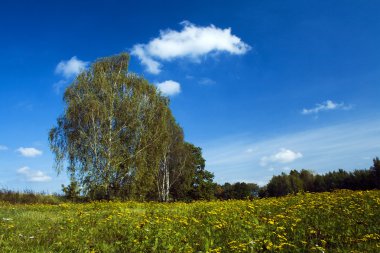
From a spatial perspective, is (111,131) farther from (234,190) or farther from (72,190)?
(234,190)

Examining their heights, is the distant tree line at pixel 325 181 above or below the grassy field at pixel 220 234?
above

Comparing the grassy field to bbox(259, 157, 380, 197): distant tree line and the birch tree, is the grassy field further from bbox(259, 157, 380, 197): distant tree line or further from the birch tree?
bbox(259, 157, 380, 197): distant tree line

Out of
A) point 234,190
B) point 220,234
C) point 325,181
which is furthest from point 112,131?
point 234,190

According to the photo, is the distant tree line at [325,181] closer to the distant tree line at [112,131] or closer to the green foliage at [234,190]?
the green foliage at [234,190]

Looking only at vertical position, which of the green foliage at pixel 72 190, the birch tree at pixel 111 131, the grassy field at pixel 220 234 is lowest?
the grassy field at pixel 220 234

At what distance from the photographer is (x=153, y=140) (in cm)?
3128

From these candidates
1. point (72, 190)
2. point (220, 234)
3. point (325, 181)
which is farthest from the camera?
point (325, 181)

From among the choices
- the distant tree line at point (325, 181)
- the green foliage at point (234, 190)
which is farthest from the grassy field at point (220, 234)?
the green foliage at point (234, 190)

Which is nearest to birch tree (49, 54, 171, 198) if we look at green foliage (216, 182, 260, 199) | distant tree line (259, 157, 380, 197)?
distant tree line (259, 157, 380, 197)

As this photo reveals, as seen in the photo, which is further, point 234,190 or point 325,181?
point 234,190

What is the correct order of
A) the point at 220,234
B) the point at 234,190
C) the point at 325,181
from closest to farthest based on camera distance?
the point at 220,234 < the point at 325,181 < the point at 234,190

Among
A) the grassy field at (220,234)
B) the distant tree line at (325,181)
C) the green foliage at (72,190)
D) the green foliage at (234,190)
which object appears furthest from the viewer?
the green foliage at (234,190)

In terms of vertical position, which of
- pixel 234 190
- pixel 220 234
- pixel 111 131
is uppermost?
pixel 111 131

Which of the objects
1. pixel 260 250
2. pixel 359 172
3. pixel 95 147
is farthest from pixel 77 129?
pixel 359 172
